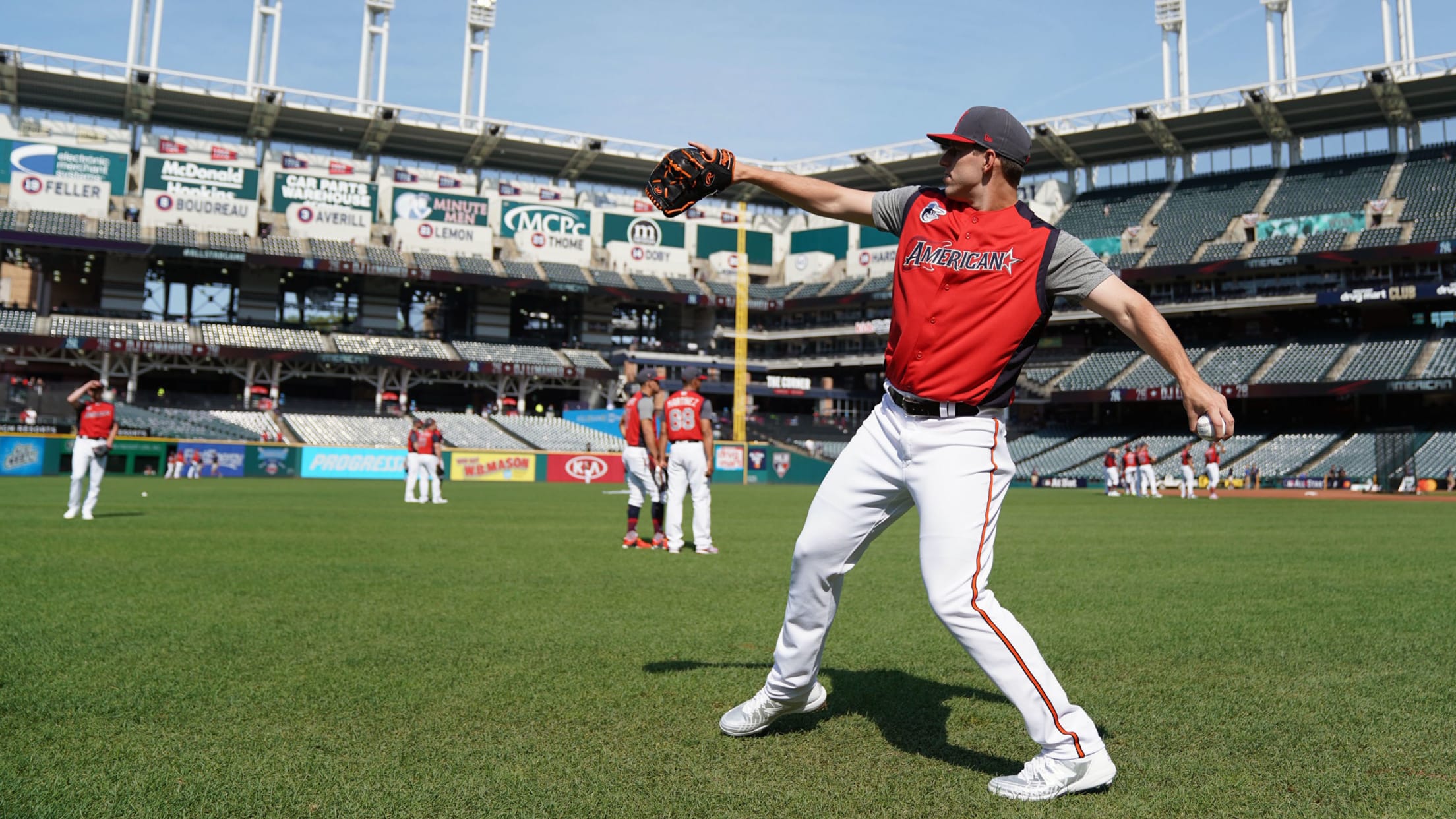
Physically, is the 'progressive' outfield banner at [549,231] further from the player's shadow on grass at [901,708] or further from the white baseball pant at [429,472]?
the player's shadow on grass at [901,708]

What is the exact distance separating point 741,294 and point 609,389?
9.79m

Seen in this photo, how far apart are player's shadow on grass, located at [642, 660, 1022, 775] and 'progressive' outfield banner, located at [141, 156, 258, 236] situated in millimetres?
56907

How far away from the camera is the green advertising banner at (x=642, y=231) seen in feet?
210

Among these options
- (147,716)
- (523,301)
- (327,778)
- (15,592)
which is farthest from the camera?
(523,301)

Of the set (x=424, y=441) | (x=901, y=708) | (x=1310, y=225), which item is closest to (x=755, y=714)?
(x=901, y=708)

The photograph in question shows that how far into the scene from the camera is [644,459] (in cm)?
1242

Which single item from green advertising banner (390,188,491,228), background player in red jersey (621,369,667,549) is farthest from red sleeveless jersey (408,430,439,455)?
green advertising banner (390,188,491,228)

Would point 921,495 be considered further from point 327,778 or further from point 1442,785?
point 327,778

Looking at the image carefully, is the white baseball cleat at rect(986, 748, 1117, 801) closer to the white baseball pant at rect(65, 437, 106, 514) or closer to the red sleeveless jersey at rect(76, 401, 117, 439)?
the white baseball pant at rect(65, 437, 106, 514)

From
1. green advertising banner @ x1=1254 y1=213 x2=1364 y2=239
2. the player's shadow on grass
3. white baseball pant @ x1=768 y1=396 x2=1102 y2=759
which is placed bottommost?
the player's shadow on grass

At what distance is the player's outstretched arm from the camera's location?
11.0ft

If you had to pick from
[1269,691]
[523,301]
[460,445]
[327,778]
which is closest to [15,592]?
[327,778]

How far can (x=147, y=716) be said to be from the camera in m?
3.99

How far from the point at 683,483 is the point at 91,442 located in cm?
880
